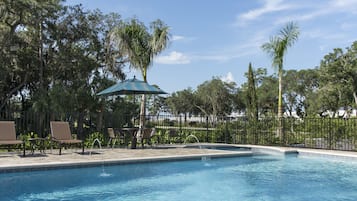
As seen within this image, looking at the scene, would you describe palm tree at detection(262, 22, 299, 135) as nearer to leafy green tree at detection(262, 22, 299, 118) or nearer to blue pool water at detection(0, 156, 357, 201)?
leafy green tree at detection(262, 22, 299, 118)

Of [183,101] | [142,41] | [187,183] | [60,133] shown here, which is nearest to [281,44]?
[142,41]

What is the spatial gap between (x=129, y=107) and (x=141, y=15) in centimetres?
511

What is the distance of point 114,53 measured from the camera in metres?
Answer: 19.4

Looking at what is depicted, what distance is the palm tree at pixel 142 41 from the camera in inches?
551

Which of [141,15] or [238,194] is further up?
[141,15]

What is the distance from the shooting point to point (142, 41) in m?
14.2

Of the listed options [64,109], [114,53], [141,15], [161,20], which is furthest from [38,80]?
[161,20]

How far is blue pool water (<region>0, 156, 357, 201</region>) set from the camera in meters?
6.18

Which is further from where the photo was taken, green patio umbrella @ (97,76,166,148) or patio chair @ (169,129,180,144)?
patio chair @ (169,129,180,144)

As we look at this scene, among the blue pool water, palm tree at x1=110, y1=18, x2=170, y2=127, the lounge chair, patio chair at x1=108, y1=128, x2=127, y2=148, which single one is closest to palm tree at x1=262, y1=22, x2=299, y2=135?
palm tree at x1=110, y1=18, x2=170, y2=127

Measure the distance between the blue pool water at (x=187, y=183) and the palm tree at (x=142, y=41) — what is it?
18.9 ft

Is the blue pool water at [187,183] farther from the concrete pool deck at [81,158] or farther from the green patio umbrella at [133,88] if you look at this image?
the green patio umbrella at [133,88]

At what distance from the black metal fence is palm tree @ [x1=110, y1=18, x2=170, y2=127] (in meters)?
1.70

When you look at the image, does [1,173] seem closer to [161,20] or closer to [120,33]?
[120,33]
